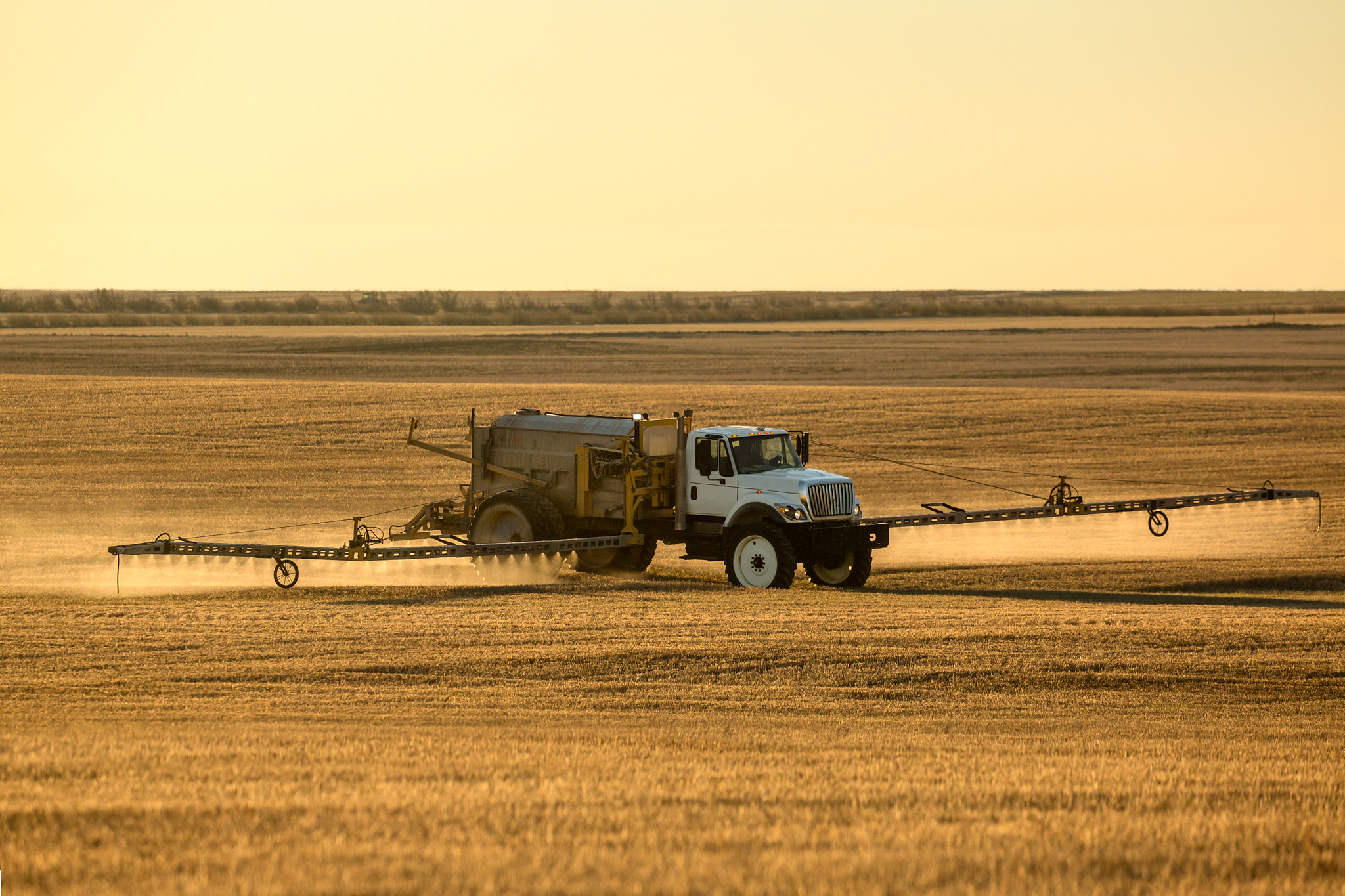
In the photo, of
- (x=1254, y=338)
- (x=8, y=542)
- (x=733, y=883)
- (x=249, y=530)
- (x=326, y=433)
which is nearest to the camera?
(x=733, y=883)

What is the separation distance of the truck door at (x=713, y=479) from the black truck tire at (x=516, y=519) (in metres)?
2.30

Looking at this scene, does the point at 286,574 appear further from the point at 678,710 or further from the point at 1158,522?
the point at 1158,522

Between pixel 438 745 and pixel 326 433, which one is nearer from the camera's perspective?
pixel 438 745

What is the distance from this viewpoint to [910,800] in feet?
29.6

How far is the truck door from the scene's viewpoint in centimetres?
2289

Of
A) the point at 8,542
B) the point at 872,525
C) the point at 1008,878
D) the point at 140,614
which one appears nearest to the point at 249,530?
the point at 8,542

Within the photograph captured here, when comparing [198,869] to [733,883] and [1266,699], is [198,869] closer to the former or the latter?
[733,883]

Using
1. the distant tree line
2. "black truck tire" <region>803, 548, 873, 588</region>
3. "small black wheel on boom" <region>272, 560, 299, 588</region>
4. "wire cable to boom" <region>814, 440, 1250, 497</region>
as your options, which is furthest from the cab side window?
the distant tree line

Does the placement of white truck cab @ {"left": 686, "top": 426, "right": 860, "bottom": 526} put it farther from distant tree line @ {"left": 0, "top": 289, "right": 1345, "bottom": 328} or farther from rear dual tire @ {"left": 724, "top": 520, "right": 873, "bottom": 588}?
distant tree line @ {"left": 0, "top": 289, "right": 1345, "bottom": 328}

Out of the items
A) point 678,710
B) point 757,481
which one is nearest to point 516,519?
point 757,481

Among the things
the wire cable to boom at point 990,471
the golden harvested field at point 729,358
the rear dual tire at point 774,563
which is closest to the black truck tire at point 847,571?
the rear dual tire at point 774,563

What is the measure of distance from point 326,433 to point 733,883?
121 feet

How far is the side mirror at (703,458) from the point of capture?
2303cm

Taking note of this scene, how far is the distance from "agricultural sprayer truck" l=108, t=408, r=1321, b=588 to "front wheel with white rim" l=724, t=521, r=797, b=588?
2 centimetres
